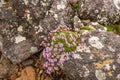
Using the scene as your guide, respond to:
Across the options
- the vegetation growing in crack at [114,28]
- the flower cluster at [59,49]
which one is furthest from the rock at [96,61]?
the vegetation growing in crack at [114,28]

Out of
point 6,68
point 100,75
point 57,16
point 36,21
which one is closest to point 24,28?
point 36,21

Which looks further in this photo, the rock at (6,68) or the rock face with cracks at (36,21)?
the rock at (6,68)

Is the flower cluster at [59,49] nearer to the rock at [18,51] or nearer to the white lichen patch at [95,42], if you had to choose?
the white lichen patch at [95,42]

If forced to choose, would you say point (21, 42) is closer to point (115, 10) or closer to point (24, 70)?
point (24, 70)

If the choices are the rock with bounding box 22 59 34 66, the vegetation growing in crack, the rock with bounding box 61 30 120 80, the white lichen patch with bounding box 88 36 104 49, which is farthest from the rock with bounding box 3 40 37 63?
the vegetation growing in crack

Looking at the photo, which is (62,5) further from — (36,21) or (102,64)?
(102,64)
